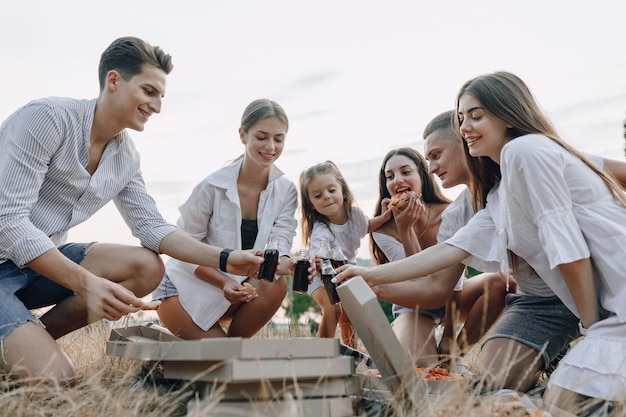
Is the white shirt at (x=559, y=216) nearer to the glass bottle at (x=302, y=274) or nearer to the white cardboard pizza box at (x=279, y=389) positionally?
the white cardboard pizza box at (x=279, y=389)

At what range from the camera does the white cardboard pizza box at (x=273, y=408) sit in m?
2.66

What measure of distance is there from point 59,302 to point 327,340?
2.30m

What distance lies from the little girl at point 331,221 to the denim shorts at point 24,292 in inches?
81.8

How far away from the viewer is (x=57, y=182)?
4258 millimetres

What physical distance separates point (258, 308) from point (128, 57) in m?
2.23

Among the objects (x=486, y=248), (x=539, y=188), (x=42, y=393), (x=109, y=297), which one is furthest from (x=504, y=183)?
(x=42, y=393)

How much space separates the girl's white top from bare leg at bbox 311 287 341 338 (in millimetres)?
2199

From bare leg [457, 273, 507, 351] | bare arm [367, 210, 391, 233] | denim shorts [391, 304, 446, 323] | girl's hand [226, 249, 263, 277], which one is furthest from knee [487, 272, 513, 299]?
girl's hand [226, 249, 263, 277]

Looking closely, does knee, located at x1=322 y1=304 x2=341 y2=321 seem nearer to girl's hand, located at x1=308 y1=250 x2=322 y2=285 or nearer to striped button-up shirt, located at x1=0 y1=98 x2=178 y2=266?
girl's hand, located at x1=308 y1=250 x2=322 y2=285

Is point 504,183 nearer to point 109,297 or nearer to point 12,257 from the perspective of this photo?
point 109,297

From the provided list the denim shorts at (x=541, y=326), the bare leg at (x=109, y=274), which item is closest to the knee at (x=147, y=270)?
the bare leg at (x=109, y=274)

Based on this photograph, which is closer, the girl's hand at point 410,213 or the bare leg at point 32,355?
the bare leg at point 32,355

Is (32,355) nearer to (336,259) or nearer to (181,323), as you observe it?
(181,323)

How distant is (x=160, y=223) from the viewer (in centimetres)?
479
